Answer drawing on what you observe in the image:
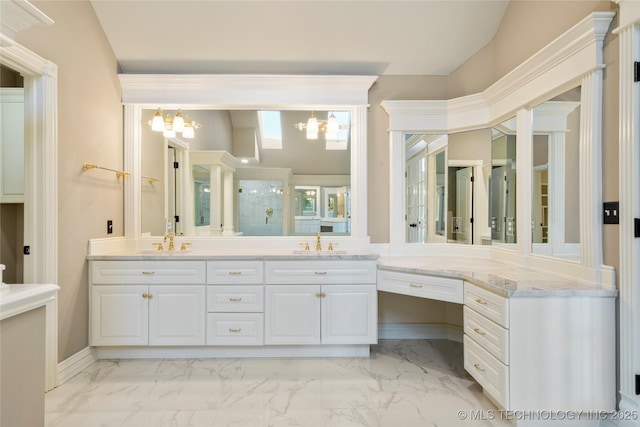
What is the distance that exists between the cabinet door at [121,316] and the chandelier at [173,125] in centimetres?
140

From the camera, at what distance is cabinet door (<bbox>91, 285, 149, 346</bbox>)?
2656 mm

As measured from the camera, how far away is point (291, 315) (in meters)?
2.70

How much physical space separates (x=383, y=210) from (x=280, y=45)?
1726 millimetres

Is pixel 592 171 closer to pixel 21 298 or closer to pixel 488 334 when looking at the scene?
pixel 488 334

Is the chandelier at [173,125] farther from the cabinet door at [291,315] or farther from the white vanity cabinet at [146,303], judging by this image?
the cabinet door at [291,315]

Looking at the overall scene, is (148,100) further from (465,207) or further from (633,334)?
(633,334)

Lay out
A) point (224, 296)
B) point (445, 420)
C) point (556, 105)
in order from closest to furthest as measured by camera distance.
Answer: point (445, 420), point (556, 105), point (224, 296)

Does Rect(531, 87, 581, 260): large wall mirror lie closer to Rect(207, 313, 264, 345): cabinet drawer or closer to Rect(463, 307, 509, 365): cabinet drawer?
Rect(463, 307, 509, 365): cabinet drawer

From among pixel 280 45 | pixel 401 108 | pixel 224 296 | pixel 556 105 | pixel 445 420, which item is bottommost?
pixel 445 420

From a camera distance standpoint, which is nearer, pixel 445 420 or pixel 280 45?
pixel 445 420

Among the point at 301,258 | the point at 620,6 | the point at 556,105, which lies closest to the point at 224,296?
the point at 301,258

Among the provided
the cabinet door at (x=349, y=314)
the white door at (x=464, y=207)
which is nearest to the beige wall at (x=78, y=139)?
the cabinet door at (x=349, y=314)

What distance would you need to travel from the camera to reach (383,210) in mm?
3170

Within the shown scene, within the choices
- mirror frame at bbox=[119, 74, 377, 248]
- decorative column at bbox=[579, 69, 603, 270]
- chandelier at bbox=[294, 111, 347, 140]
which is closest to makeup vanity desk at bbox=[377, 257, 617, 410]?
decorative column at bbox=[579, 69, 603, 270]
